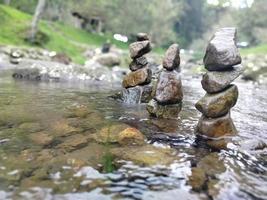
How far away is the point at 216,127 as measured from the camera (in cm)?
1213

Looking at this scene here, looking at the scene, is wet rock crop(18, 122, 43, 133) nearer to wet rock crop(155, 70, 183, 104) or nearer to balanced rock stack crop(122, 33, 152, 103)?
wet rock crop(155, 70, 183, 104)

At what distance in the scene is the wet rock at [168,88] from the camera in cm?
1468

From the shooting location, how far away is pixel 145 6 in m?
94.9

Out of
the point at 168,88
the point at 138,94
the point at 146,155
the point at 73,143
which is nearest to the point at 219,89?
the point at 168,88

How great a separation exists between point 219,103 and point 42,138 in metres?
5.64

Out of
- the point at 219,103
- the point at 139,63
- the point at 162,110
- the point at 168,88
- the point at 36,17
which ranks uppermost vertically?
the point at 36,17

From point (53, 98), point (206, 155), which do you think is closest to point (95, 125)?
point (206, 155)

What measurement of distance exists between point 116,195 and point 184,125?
695cm

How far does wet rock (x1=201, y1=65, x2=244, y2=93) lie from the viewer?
12180mm

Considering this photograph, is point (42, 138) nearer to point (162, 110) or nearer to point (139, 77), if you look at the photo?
point (162, 110)

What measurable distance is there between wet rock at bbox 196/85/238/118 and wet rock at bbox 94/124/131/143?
108 inches

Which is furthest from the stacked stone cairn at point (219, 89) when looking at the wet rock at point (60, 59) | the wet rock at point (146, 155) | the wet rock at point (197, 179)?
the wet rock at point (60, 59)

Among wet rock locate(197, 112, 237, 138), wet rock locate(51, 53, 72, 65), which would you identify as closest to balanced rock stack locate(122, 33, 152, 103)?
→ wet rock locate(197, 112, 237, 138)

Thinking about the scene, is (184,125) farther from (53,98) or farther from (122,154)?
(53,98)
